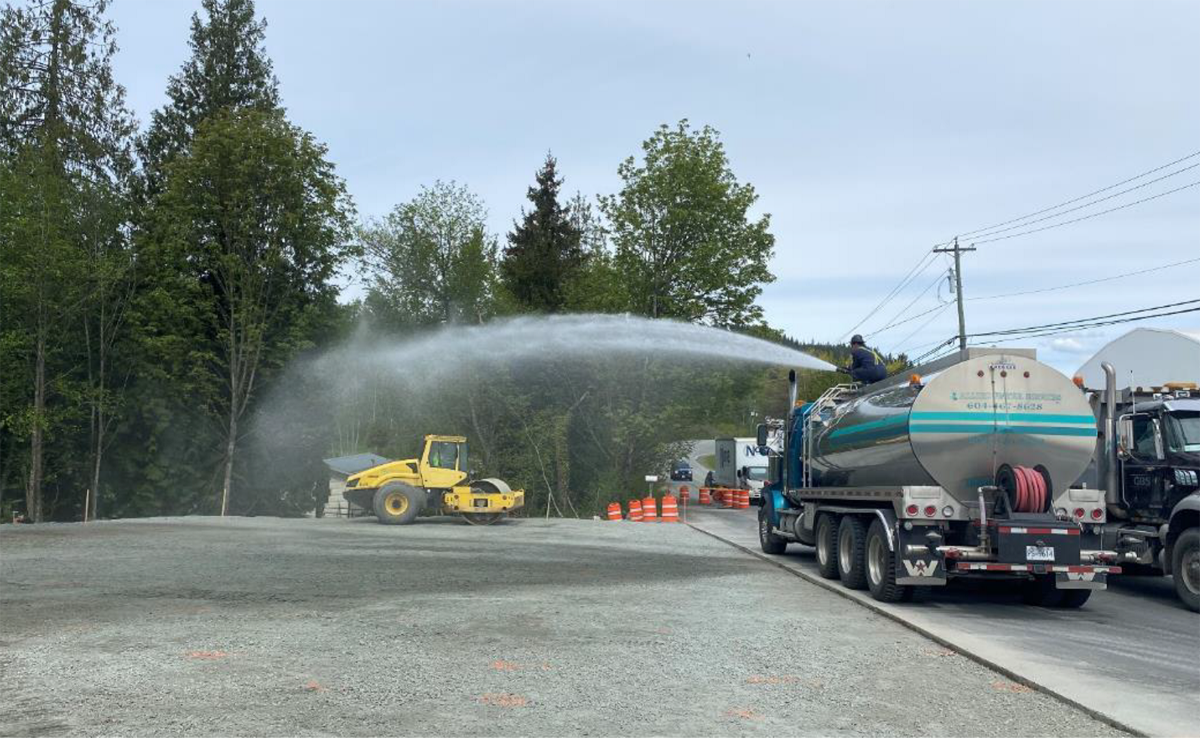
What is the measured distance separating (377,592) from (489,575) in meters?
2.80

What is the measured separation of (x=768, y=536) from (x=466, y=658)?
1306 cm

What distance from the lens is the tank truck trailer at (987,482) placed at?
12227mm

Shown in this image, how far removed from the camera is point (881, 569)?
43.7 ft

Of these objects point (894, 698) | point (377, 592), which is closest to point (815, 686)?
point (894, 698)

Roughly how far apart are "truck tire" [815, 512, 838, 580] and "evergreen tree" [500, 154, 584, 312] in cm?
3151

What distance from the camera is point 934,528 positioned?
41.7 feet

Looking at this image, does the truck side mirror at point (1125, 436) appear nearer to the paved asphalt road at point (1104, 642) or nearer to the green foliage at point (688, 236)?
the paved asphalt road at point (1104, 642)

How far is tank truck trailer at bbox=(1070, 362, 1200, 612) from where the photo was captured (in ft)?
44.8

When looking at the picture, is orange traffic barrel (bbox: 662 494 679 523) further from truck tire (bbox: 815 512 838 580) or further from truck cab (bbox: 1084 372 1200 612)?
truck cab (bbox: 1084 372 1200 612)

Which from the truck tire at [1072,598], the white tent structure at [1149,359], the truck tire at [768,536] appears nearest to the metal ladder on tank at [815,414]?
the truck tire at [768,536]

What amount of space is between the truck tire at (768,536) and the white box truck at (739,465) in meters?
27.3

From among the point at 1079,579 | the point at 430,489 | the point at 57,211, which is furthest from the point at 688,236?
the point at 1079,579

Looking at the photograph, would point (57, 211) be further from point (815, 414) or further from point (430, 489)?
point (815, 414)

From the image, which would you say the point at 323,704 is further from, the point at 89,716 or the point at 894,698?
the point at 894,698
